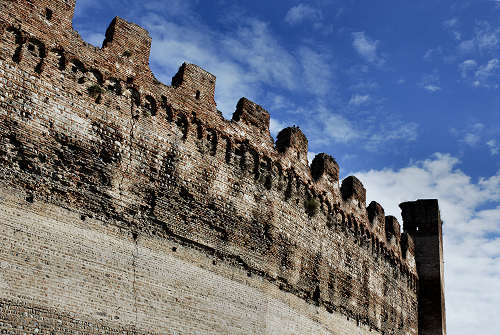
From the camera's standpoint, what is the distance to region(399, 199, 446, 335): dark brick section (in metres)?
18.0

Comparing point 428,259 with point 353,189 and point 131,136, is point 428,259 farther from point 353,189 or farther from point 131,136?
point 131,136

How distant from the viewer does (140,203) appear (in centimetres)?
891

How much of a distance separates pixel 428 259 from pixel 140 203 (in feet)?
43.9

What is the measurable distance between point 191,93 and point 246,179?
2.08 m

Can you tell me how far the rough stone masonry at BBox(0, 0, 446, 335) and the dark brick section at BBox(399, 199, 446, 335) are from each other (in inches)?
225

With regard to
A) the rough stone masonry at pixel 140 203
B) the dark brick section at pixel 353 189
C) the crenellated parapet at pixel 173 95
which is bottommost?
the rough stone masonry at pixel 140 203

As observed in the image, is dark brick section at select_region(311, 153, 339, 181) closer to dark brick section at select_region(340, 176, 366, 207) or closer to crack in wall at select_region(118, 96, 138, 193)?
dark brick section at select_region(340, 176, 366, 207)

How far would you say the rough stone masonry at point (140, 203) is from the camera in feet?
24.8

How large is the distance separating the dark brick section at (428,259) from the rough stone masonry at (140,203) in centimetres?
572

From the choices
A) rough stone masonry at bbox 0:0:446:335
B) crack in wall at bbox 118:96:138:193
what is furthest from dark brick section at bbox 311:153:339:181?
crack in wall at bbox 118:96:138:193

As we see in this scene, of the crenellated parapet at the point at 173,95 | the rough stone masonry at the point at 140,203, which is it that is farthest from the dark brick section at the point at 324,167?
the rough stone masonry at the point at 140,203

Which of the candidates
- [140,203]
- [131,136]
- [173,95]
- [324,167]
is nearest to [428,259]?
[324,167]

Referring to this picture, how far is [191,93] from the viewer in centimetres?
1059

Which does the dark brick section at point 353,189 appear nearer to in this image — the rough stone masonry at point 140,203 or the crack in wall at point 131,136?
the rough stone masonry at point 140,203
